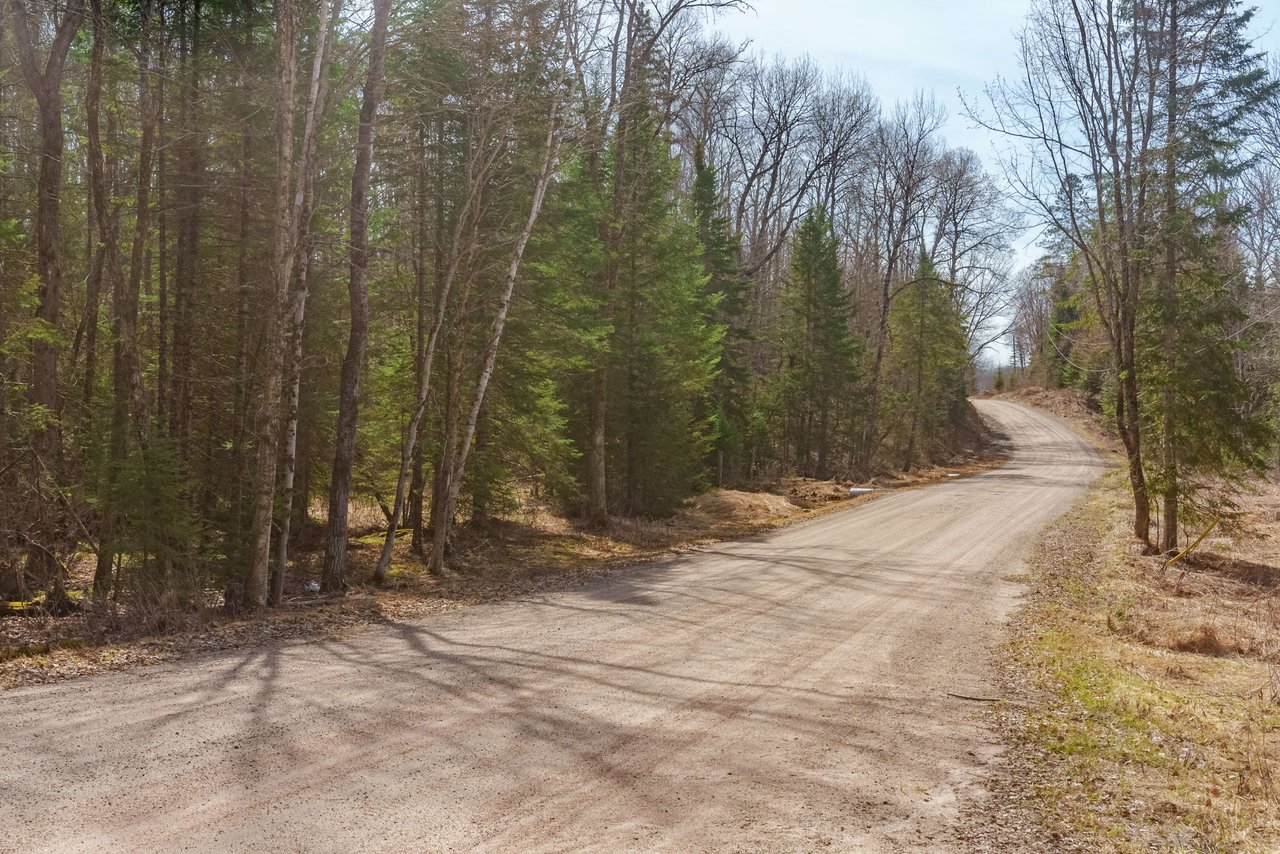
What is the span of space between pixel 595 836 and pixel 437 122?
1505 cm

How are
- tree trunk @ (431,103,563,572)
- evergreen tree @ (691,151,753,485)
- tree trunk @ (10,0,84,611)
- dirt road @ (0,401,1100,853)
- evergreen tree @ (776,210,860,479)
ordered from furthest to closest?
evergreen tree @ (776,210,860,479), evergreen tree @ (691,151,753,485), tree trunk @ (431,103,563,572), tree trunk @ (10,0,84,611), dirt road @ (0,401,1100,853)

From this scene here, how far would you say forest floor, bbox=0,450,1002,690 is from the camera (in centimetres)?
872

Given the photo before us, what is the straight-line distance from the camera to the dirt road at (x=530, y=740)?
503cm

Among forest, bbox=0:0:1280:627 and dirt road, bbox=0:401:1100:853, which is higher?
forest, bbox=0:0:1280:627

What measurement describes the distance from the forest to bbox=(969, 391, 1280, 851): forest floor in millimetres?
6627

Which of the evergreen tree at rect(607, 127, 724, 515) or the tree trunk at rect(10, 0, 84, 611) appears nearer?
the tree trunk at rect(10, 0, 84, 611)

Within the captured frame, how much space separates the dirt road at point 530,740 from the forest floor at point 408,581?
0.79 meters

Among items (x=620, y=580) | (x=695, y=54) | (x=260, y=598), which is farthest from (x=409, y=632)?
(x=695, y=54)

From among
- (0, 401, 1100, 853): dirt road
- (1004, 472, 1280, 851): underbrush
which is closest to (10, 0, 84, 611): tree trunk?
(0, 401, 1100, 853): dirt road

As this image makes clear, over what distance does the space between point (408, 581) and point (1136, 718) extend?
10.9 metres

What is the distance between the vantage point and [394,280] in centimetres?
1847

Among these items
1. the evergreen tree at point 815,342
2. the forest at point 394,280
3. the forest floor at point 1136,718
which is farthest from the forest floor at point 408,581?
the evergreen tree at point 815,342

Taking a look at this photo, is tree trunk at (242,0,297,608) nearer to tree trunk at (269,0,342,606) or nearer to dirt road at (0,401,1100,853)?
tree trunk at (269,0,342,606)

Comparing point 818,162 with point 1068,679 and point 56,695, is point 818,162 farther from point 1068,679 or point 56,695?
point 56,695
